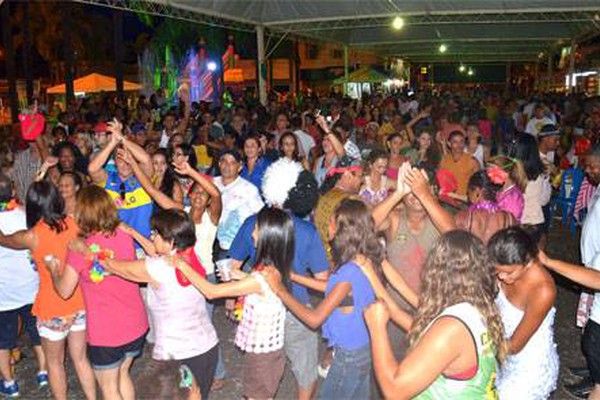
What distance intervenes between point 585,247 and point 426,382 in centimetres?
244

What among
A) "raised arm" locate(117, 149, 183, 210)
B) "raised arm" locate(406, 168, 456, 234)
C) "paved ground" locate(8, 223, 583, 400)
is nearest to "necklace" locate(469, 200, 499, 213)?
"raised arm" locate(406, 168, 456, 234)

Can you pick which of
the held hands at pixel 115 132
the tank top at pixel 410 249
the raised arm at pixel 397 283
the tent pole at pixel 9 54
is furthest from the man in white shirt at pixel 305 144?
the tent pole at pixel 9 54

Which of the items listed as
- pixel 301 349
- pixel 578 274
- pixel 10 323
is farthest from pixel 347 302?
pixel 10 323

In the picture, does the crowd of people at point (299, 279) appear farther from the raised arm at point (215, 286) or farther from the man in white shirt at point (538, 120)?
the man in white shirt at point (538, 120)

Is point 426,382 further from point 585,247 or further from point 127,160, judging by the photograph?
point 127,160

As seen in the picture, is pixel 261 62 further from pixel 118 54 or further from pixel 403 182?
pixel 403 182

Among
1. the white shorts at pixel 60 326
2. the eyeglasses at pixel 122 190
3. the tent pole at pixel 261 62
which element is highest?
the tent pole at pixel 261 62

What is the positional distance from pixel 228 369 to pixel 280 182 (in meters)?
2.02

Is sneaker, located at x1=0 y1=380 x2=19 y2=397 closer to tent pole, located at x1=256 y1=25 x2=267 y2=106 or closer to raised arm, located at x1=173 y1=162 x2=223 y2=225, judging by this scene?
raised arm, located at x1=173 y1=162 x2=223 y2=225

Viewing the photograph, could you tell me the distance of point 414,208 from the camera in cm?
426

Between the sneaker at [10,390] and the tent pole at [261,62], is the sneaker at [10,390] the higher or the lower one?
the lower one

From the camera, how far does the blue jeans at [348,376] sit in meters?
3.22

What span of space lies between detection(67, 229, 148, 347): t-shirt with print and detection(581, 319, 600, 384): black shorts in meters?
2.88

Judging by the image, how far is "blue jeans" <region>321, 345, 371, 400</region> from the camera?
322 cm
